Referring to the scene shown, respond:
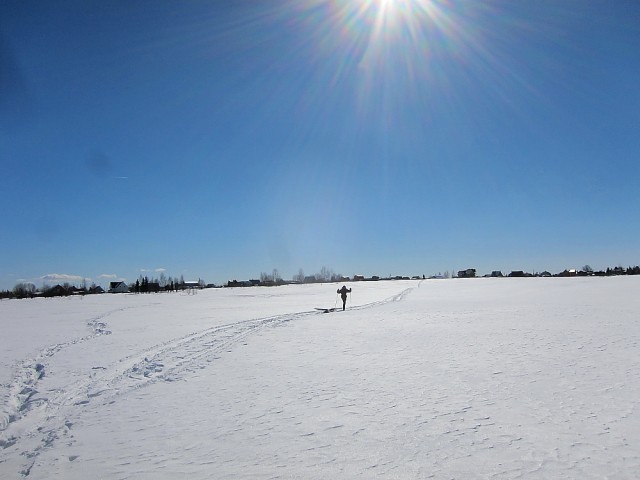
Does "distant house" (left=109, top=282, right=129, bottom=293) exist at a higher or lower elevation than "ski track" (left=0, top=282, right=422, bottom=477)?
higher

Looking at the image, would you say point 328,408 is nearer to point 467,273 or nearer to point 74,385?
point 74,385

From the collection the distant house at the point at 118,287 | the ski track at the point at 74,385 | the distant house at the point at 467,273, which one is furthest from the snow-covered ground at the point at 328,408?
the distant house at the point at 467,273

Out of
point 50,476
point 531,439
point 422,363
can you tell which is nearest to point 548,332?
point 422,363

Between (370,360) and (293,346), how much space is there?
3313 millimetres

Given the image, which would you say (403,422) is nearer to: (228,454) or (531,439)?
(531,439)

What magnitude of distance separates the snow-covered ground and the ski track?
44mm

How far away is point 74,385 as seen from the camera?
8609 mm

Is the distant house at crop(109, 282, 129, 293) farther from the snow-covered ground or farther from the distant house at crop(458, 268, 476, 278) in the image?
the distant house at crop(458, 268, 476, 278)

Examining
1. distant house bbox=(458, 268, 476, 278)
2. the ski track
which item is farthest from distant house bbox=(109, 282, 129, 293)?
distant house bbox=(458, 268, 476, 278)

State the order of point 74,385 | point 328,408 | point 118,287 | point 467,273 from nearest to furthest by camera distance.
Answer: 1. point 328,408
2. point 74,385
3. point 118,287
4. point 467,273

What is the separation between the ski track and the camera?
583 cm

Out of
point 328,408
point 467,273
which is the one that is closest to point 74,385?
point 328,408

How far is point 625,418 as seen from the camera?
5.94 metres

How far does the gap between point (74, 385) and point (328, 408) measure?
18.3ft
